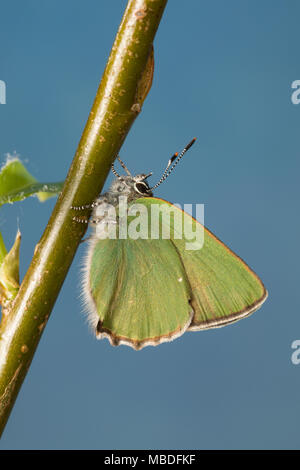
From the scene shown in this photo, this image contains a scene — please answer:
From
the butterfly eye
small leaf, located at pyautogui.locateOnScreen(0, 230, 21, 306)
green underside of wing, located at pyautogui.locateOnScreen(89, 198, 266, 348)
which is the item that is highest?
the butterfly eye

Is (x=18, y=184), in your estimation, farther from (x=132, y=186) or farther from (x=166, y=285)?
(x=166, y=285)

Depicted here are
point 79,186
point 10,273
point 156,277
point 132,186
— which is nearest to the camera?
point 79,186

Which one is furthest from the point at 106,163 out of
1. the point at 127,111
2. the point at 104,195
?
the point at 104,195

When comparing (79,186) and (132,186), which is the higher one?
(132,186)

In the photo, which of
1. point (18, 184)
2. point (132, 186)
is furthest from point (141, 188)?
point (18, 184)

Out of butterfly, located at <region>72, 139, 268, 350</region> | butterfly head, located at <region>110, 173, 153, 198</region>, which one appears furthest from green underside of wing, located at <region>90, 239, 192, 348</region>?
butterfly head, located at <region>110, 173, 153, 198</region>

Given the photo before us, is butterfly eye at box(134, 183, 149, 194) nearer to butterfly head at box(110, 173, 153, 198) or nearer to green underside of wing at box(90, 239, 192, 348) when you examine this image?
butterfly head at box(110, 173, 153, 198)

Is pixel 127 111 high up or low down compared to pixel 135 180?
down

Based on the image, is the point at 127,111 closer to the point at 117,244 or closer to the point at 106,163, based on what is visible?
the point at 106,163
